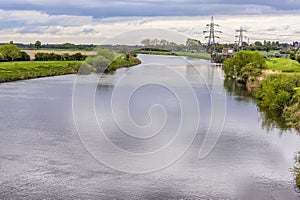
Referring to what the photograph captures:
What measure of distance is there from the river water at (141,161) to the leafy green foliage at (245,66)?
10.8m

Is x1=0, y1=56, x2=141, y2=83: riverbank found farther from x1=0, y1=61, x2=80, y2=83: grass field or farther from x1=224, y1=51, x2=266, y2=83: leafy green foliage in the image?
x1=224, y1=51, x2=266, y2=83: leafy green foliage

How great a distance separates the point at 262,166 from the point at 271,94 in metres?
8.70

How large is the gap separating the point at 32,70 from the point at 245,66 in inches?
583

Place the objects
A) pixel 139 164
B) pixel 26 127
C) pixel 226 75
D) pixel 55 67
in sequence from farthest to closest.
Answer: pixel 55 67
pixel 226 75
pixel 26 127
pixel 139 164

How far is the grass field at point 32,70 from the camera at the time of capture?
29.3 meters

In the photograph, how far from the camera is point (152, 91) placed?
898 inches

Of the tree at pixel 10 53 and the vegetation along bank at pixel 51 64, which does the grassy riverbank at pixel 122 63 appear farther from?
the tree at pixel 10 53

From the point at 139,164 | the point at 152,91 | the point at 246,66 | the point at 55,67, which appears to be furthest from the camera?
the point at 55,67

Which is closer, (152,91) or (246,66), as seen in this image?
(152,91)

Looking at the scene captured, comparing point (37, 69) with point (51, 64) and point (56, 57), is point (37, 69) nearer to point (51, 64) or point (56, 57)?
point (51, 64)

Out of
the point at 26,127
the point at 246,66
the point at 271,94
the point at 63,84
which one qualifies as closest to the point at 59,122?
the point at 26,127

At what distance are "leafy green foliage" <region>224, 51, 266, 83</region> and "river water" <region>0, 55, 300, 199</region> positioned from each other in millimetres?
10827

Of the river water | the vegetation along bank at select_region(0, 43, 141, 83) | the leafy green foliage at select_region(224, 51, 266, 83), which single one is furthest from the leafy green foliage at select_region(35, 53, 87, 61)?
the river water

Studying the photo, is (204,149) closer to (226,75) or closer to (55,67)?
(226,75)
